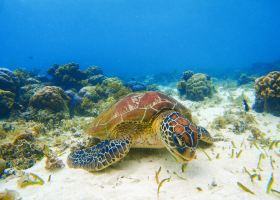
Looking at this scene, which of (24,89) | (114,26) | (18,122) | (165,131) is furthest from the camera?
(114,26)

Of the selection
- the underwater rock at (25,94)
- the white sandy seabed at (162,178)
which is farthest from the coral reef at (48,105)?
the white sandy seabed at (162,178)

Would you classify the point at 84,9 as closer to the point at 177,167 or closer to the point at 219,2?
the point at 219,2

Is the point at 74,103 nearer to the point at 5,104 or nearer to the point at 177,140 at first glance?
the point at 5,104

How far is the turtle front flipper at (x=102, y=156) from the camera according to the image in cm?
395

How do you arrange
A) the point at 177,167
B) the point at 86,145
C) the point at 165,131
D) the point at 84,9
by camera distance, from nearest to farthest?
the point at 165,131, the point at 177,167, the point at 86,145, the point at 84,9

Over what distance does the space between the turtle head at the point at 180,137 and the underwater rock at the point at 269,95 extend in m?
6.54

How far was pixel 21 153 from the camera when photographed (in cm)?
500

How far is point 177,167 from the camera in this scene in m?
4.11

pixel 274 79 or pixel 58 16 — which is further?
pixel 58 16

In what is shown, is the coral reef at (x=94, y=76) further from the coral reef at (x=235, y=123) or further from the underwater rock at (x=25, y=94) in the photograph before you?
the coral reef at (x=235, y=123)

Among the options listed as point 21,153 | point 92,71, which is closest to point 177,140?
point 21,153

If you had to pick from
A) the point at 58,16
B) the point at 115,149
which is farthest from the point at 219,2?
the point at 115,149

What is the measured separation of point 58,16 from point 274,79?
166m

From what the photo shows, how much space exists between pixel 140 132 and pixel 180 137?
119cm
